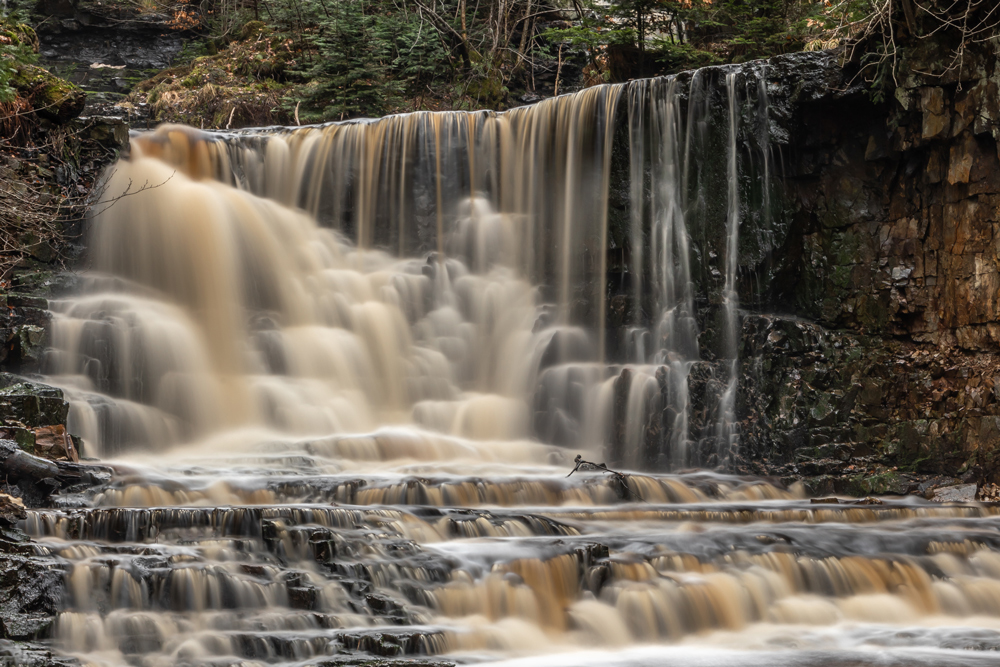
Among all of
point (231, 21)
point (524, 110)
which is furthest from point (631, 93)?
point (231, 21)

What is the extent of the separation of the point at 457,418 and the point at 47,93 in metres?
7.43

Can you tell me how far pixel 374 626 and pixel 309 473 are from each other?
3.89 metres

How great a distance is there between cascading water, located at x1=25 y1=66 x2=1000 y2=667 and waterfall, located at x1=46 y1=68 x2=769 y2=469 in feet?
0.13

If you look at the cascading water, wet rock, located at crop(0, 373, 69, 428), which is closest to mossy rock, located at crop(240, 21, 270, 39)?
the cascading water

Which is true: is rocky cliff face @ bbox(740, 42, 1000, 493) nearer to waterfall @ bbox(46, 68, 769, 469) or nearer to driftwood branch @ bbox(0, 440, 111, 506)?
waterfall @ bbox(46, 68, 769, 469)

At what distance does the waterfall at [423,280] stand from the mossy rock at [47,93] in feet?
3.32

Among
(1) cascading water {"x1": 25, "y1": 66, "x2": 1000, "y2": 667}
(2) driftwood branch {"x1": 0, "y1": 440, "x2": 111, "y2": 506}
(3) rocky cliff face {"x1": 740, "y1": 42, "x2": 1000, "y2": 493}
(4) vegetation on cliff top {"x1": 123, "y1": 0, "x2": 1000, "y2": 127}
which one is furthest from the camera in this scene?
(4) vegetation on cliff top {"x1": 123, "y1": 0, "x2": 1000, "y2": 127}

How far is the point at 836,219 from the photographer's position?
39.8 feet

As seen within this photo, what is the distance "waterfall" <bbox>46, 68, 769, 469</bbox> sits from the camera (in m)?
11.6

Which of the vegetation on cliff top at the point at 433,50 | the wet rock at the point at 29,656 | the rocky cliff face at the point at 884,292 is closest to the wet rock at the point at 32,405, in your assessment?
the wet rock at the point at 29,656

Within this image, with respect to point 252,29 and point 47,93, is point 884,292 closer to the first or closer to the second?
point 47,93

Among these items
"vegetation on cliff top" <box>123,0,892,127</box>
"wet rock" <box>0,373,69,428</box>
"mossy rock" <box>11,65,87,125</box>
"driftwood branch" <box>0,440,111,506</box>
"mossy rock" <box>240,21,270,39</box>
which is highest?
"mossy rock" <box>240,21,270,39</box>

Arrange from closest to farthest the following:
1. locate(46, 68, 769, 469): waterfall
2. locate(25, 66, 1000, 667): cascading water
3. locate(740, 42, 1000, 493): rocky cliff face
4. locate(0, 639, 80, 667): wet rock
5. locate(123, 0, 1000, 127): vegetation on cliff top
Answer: locate(0, 639, 80, 667): wet rock
locate(25, 66, 1000, 667): cascading water
locate(740, 42, 1000, 493): rocky cliff face
locate(46, 68, 769, 469): waterfall
locate(123, 0, 1000, 127): vegetation on cliff top

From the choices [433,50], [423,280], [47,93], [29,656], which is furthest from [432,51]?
[29,656]
